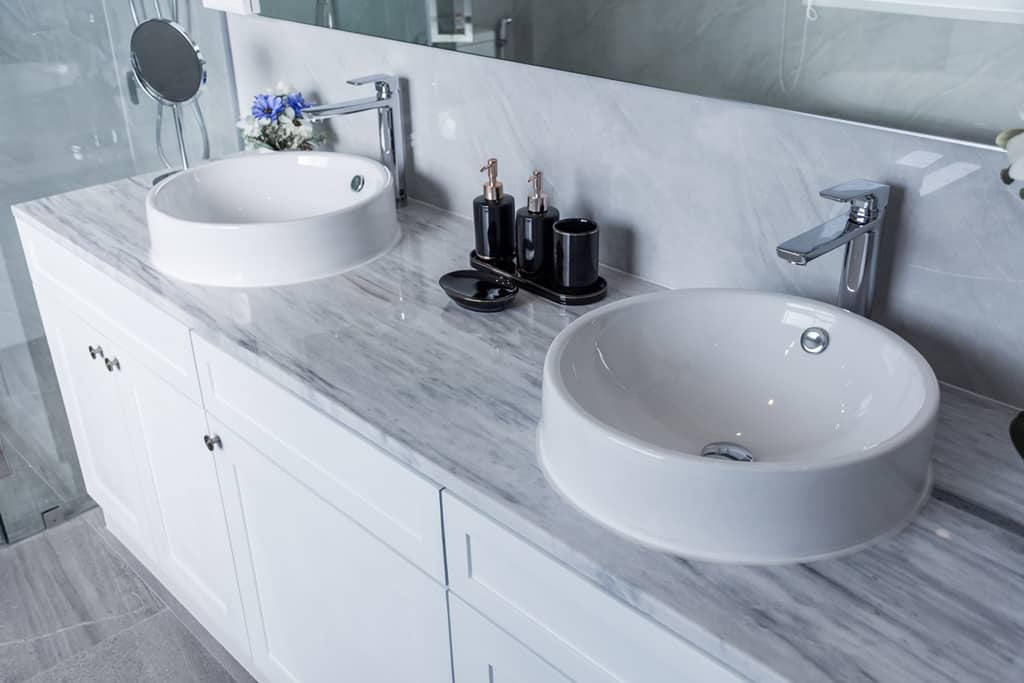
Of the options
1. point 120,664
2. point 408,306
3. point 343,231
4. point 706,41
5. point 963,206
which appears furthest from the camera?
point 120,664

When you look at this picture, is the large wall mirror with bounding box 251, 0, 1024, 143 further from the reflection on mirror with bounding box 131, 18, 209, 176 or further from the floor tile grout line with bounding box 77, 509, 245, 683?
the floor tile grout line with bounding box 77, 509, 245, 683

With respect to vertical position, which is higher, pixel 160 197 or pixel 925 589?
pixel 160 197

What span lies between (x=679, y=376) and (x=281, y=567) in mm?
724

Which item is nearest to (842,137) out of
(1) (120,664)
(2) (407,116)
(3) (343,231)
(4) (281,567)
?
(3) (343,231)

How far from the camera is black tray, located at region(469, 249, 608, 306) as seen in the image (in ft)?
4.61

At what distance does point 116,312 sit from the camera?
66.3 inches

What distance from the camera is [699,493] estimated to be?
0.88 m

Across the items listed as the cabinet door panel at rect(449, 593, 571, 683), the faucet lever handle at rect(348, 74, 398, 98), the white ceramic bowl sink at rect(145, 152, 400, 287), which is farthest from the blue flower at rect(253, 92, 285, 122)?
the cabinet door panel at rect(449, 593, 571, 683)

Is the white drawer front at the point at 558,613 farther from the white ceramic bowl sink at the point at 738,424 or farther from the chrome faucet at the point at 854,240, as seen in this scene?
the chrome faucet at the point at 854,240

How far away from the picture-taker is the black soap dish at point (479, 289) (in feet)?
4.56

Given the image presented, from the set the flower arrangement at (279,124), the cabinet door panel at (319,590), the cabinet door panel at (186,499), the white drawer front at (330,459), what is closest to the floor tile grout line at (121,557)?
the cabinet door panel at (186,499)

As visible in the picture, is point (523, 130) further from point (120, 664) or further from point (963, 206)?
point (120, 664)

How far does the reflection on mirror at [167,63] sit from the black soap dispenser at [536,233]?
3.05 feet

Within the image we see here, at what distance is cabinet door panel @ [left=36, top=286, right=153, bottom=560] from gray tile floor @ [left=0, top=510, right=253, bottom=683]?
0.10m
